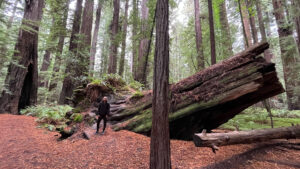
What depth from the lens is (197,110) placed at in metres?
4.98

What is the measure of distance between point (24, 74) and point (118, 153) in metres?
8.28

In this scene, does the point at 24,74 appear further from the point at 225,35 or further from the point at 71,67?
the point at 225,35

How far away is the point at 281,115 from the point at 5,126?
1520 centimetres

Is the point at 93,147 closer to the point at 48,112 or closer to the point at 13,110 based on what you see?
the point at 48,112

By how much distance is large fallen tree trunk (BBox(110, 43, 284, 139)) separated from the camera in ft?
14.6

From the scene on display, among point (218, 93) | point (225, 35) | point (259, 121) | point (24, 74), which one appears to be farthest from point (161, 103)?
point (225, 35)

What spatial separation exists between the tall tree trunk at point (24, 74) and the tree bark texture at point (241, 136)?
9859mm

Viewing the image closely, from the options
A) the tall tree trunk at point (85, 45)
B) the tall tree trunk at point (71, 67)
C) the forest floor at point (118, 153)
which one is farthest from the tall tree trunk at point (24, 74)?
the forest floor at point (118, 153)

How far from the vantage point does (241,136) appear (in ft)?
13.7

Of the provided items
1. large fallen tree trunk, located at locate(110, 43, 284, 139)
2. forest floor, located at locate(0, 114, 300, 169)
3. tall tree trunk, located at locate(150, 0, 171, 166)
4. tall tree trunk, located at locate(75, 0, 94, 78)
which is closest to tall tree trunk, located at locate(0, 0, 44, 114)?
tall tree trunk, located at locate(75, 0, 94, 78)

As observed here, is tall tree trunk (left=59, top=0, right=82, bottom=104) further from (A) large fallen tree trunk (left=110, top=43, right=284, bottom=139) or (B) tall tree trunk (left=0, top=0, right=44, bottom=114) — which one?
(A) large fallen tree trunk (left=110, top=43, right=284, bottom=139)

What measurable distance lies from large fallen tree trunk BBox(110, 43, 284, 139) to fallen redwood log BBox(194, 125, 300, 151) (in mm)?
1005

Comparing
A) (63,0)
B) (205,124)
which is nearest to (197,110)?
(205,124)

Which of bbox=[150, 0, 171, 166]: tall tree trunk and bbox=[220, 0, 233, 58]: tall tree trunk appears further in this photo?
bbox=[220, 0, 233, 58]: tall tree trunk
